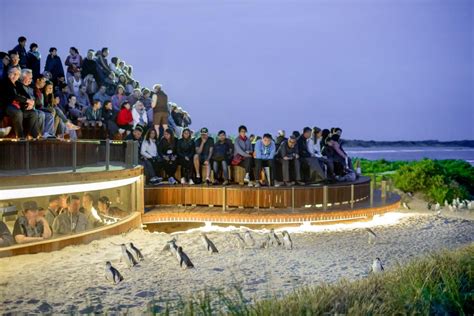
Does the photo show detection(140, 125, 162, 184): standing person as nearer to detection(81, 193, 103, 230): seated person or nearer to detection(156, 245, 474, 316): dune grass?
detection(81, 193, 103, 230): seated person

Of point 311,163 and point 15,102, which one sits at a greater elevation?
point 15,102

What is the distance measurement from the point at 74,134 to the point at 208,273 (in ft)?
17.9

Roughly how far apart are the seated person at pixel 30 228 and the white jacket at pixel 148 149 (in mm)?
5285

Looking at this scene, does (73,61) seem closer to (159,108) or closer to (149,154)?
(159,108)

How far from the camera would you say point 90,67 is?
61.0 ft

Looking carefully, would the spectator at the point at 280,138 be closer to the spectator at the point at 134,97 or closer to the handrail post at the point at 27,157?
Result: the spectator at the point at 134,97

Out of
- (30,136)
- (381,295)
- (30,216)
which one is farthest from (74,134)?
(381,295)

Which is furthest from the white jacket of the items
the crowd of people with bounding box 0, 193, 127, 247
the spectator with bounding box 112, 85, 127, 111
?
the crowd of people with bounding box 0, 193, 127, 247

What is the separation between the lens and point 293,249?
13.0 metres

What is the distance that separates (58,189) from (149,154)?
493cm

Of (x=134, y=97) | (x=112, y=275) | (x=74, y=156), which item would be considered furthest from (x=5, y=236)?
(x=134, y=97)

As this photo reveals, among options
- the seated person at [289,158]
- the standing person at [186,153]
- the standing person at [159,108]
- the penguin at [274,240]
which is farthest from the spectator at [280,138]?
the penguin at [274,240]

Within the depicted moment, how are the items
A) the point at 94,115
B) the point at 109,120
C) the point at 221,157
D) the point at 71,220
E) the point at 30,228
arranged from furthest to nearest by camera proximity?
the point at 221,157 < the point at 109,120 < the point at 94,115 < the point at 71,220 < the point at 30,228

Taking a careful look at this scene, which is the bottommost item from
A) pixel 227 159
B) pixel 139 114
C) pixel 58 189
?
pixel 58 189
